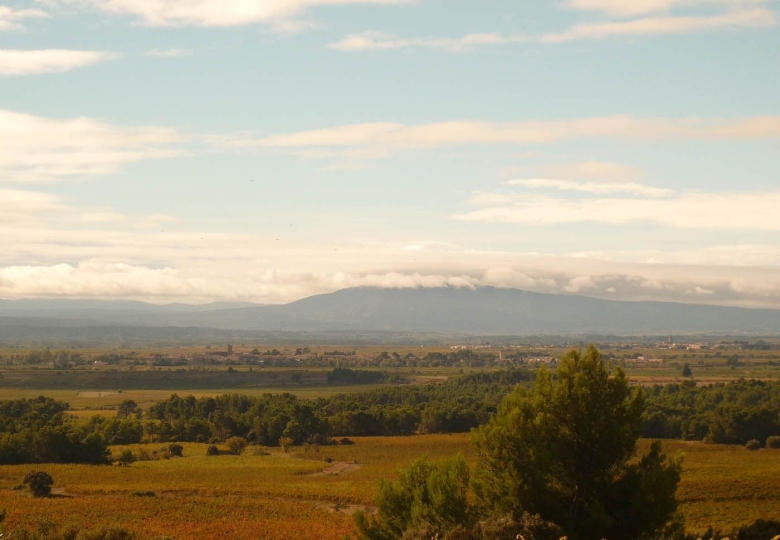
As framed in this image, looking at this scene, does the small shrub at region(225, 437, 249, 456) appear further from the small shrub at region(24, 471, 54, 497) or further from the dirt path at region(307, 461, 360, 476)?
the small shrub at region(24, 471, 54, 497)

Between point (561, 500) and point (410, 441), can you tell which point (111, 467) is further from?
point (561, 500)

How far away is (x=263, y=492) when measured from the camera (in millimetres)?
58156

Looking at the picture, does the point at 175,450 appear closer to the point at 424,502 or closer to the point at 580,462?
the point at 424,502

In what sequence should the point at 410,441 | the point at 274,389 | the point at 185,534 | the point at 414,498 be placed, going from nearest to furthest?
the point at 414,498 < the point at 185,534 < the point at 410,441 < the point at 274,389

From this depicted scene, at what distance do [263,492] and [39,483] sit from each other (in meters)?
15.5

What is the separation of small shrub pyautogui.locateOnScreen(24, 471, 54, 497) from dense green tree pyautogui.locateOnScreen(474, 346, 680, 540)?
3860cm

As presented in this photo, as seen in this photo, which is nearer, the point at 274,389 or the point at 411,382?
the point at 274,389

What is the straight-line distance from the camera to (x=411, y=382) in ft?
566

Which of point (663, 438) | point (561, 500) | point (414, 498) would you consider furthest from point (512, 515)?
point (663, 438)

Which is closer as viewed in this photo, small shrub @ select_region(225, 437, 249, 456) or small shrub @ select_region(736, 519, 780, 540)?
small shrub @ select_region(736, 519, 780, 540)

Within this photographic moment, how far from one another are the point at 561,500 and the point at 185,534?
930 inches

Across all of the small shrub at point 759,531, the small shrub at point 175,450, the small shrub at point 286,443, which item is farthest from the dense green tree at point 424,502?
the small shrub at point 286,443

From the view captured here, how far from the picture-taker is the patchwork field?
4525 centimetres

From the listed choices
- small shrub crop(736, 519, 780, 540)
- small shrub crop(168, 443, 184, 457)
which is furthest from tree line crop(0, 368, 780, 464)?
small shrub crop(736, 519, 780, 540)
